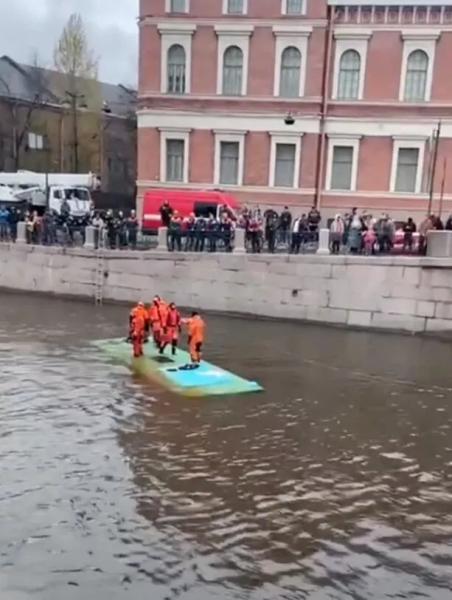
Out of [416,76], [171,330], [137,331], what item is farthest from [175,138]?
[137,331]

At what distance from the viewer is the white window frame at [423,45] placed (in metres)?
30.8

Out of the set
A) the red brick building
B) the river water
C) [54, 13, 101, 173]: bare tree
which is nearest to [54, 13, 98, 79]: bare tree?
[54, 13, 101, 173]: bare tree

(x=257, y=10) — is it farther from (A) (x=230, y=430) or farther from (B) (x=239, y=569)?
(B) (x=239, y=569)

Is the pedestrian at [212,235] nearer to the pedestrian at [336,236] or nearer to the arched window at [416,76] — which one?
the pedestrian at [336,236]

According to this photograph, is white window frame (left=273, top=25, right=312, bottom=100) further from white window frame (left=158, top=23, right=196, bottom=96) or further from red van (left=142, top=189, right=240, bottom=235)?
red van (left=142, top=189, right=240, bottom=235)

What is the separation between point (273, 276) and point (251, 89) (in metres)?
13.5

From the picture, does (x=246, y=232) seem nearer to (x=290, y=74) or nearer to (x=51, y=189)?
(x=290, y=74)

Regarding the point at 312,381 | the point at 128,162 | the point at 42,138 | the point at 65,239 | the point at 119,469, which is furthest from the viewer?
the point at 128,162

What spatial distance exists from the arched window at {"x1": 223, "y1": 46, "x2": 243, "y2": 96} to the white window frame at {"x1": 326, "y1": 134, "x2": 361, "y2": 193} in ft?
15.5

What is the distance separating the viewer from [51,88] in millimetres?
58062

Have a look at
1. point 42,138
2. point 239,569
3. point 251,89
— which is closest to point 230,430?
point 239,569

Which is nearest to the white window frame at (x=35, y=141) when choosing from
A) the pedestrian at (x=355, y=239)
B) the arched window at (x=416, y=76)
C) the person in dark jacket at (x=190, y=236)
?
the arched window at (x=416, y=76)

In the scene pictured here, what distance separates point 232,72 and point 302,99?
3390mm

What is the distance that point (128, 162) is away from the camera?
66.1 metres
